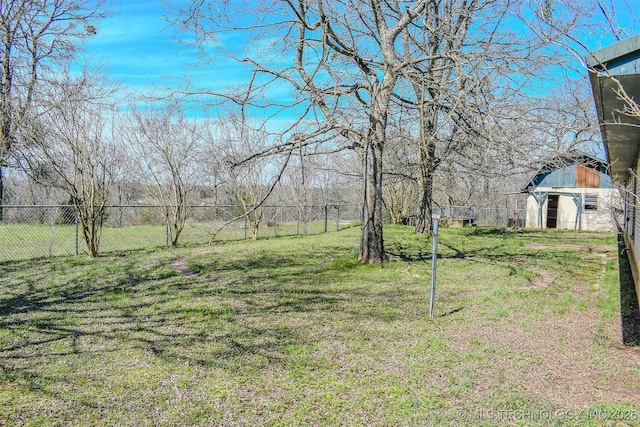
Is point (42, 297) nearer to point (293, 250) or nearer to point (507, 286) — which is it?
point (293, 250)

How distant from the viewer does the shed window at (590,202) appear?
21609 mm

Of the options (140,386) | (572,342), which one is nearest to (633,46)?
(572,342)

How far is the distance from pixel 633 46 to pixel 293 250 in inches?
345

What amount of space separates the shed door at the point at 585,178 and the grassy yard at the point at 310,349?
16420 mm

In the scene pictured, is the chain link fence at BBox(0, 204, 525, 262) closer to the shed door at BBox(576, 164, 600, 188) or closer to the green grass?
the green grass

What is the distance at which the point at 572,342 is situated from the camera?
4359mm

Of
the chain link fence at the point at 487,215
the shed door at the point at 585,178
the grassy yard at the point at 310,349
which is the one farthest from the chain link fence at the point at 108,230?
the shed door at the point at 585,178

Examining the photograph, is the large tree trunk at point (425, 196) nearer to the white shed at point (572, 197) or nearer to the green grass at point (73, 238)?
the green grass at point (73, 238)

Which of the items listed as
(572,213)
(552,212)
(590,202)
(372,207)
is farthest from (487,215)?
(372,207)

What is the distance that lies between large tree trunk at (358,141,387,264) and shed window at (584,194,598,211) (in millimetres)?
18334

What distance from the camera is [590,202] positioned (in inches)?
856

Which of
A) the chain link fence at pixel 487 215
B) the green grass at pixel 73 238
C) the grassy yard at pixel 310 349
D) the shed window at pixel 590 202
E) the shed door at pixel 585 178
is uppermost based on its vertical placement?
the shed door at pixel 585 178

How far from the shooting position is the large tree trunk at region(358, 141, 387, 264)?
25.9 ft

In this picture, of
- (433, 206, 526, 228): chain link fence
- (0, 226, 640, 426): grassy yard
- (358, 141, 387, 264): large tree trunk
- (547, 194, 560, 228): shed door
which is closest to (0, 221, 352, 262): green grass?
(0, 226, 640, 426): grassy yard
